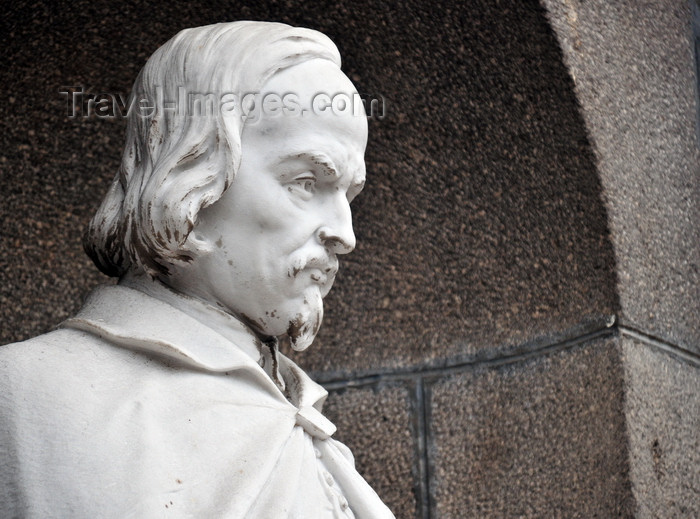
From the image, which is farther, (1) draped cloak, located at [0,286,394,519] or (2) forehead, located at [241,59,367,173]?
(2) forehead, located at [241,59,367,173]

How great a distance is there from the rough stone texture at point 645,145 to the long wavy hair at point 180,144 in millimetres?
905

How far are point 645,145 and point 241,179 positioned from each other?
128 cm

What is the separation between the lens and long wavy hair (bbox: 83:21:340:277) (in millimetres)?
1600

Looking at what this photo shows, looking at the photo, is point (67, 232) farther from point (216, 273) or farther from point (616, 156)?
point (616, 156)

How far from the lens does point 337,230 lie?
170cm

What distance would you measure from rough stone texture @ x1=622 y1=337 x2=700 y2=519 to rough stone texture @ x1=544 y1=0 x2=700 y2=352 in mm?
71

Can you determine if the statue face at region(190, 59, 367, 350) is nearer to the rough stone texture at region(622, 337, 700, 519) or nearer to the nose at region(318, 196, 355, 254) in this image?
the nose at region(318, 196, 355, 254)

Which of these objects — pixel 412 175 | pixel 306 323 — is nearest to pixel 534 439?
pixel 412 175

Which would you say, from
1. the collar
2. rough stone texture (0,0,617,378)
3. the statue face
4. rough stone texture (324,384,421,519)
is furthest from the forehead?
rough stone texture (324,384,421,519)

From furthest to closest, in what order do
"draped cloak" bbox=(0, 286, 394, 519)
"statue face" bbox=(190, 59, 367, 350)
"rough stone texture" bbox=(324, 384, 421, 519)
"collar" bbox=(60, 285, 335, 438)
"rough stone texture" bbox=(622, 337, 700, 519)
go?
"rough stone texture" bbox=(324, 384, 421, 519) → "rough stone texture" bbox=(622, 337, 700, 519) → "statue face" bbox=(190, 59, 367, 350) → "collar" bbox=(60, 285, 335, 438) → "draped cloak" bbox=(0, 286, 394, 519)

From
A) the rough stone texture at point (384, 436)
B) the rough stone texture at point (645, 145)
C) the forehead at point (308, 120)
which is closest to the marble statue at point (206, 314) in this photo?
the forehead at point (308, 120)

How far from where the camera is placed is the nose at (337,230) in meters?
1.70

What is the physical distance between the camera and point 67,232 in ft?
8.44

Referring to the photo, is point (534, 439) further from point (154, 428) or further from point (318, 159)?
point (154, 428)
